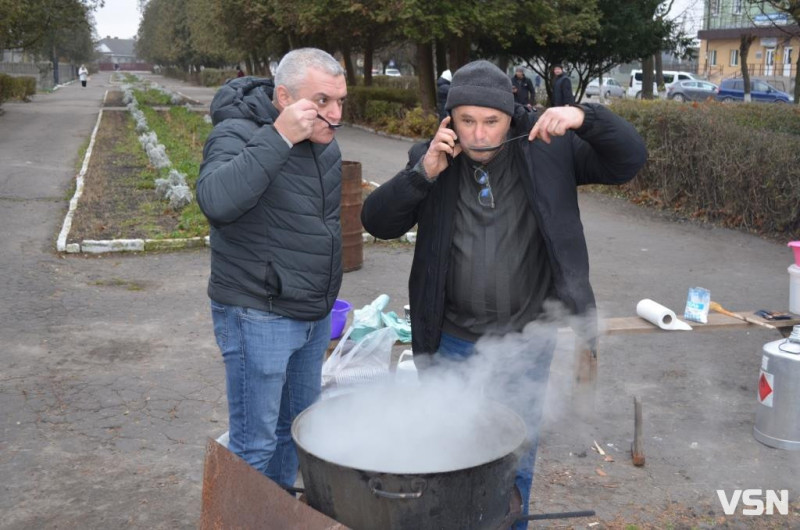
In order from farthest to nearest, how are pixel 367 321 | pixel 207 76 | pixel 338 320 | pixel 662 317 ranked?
pixel 207 76 → pixel 367 321 → pixel 338 320 → pixel 662 317

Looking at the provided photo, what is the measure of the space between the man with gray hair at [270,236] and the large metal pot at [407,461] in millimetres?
256

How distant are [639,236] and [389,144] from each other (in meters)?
11.1

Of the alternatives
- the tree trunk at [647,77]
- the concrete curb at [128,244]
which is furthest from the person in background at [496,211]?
the tree trunk at [647,77]

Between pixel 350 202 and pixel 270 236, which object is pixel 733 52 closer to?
pixel 350 202

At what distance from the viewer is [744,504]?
3.83m

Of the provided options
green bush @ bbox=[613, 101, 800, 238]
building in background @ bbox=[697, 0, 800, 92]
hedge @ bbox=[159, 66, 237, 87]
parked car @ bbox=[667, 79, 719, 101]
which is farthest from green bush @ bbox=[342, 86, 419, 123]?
building in background @ bbox=[697, 0, 800, 92]

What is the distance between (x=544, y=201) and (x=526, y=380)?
0.73m

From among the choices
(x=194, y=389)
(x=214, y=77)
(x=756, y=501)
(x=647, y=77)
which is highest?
(x=214, y=77)

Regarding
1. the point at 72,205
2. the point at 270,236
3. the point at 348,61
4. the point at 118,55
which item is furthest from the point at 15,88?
the point at 118,55

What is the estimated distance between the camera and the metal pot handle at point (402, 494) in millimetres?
2141

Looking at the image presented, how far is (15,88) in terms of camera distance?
34750 millimetres

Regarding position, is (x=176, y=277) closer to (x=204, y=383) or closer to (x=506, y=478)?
(x=204, y=383)

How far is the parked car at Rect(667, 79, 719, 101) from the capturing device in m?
36.3

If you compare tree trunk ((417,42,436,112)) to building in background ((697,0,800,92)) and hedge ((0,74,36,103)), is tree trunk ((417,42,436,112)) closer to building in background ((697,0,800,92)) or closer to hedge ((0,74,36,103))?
hedge ((0,74,36,103))
